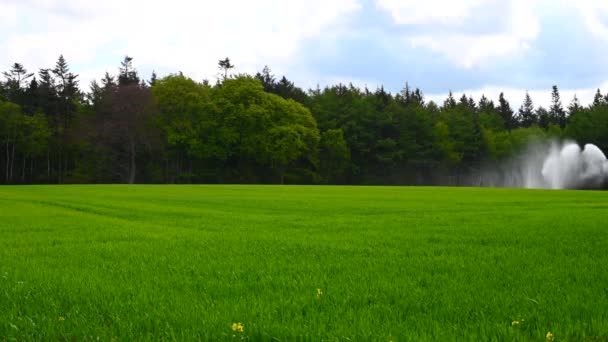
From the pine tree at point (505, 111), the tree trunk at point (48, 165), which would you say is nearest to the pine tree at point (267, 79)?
the tree trunk at point (48, 165)

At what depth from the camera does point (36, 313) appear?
18.1 ft

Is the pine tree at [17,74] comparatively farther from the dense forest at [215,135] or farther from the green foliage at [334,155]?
the green foliage at [334,155]

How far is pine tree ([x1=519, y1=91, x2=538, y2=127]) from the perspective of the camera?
15475cm

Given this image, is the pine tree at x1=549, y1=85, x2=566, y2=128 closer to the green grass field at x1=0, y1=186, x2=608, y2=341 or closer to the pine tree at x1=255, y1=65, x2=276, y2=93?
the pine tree at x1=255, y1=65, x2=276, y2=93

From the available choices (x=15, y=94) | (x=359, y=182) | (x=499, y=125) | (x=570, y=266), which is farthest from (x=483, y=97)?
(x=570, y=266)

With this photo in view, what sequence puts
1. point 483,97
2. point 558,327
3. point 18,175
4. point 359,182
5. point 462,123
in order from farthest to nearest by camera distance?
point 483,97 < point 462,123 < point 359,182 < point 18,175 < point 558,327

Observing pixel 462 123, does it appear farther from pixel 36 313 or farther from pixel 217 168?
pixel 36 313

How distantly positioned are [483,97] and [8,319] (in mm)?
183182

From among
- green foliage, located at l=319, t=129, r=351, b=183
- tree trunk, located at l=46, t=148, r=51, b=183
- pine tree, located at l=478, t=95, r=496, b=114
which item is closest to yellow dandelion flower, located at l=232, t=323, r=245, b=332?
tree trunk, located at l=46, t=148, r=51, b=183

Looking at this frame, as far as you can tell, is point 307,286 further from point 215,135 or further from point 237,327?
point 215,135

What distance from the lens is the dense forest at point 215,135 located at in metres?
81.4

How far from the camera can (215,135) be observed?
84.6 metres

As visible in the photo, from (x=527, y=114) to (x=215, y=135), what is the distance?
4421 inches

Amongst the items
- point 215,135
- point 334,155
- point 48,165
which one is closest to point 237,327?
point 215,135
